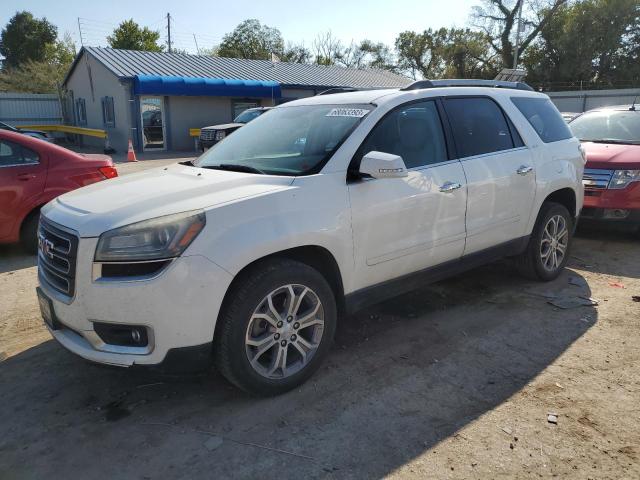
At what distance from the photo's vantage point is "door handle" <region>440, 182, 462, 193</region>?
3.83m

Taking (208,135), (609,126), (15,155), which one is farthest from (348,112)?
(208,135)

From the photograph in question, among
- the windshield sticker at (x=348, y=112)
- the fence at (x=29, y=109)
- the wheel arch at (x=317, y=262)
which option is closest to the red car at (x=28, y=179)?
the windshield sticker at (x=348, y=112)

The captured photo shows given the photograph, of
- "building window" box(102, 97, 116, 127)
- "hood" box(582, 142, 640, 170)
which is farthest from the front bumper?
"building window" box(102, 97, 116, 127)

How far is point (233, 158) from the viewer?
384cm

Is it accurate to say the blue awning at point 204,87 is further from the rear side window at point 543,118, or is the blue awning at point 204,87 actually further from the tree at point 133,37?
the tree at point 133,37

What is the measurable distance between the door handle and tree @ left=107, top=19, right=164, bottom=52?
50.7 meters

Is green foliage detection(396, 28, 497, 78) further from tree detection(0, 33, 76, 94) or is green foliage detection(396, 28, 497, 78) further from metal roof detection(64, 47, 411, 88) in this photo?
tree detection(0, 33, 76, 94)

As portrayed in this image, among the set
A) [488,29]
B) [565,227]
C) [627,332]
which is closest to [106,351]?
[627,332]

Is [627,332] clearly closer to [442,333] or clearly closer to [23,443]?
[442,333]

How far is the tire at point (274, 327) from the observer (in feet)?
9.44

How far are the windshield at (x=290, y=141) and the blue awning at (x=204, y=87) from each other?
1900cm

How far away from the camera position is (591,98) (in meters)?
27.2

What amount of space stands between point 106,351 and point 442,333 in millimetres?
2464

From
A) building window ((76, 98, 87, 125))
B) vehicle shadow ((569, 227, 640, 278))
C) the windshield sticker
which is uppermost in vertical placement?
building window ((76, 98, 87, 125))
